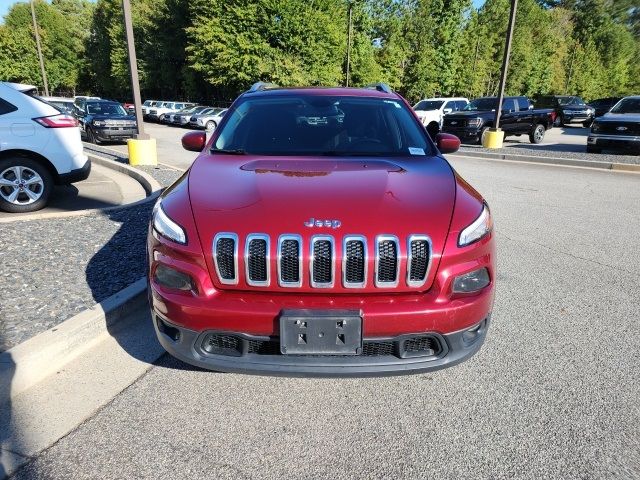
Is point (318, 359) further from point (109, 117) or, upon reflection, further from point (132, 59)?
point (109, 117)

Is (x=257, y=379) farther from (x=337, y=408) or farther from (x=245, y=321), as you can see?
(x=245, y=321)

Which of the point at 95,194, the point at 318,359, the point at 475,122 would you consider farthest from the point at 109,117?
the point at 318,359

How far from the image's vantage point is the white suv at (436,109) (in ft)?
64.9

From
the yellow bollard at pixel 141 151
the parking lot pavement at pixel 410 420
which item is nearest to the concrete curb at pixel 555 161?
the yellow bollard at pixel 141 151

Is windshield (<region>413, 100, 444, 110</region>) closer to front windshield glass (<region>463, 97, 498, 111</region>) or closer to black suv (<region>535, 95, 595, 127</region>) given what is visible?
front windshield glass (<region>463, 97, 498, 111</region>)

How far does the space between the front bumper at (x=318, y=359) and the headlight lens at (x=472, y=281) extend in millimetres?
200

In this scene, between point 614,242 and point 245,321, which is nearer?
point 245,321

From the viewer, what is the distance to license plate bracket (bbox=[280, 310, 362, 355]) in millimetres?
2127

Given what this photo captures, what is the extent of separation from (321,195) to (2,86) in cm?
585

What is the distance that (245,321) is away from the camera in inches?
85.3

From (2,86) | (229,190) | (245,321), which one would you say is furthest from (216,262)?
(2,86)

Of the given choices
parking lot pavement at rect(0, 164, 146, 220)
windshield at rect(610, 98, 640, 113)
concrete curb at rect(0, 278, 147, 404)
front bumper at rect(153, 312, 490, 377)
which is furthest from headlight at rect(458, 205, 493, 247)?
windshield at rect(610, 98, 640, 113)

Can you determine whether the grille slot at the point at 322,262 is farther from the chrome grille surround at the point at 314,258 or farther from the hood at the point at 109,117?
the hood at the point at 109,117

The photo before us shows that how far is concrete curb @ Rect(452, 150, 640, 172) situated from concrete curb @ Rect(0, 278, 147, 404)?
40.7ft
